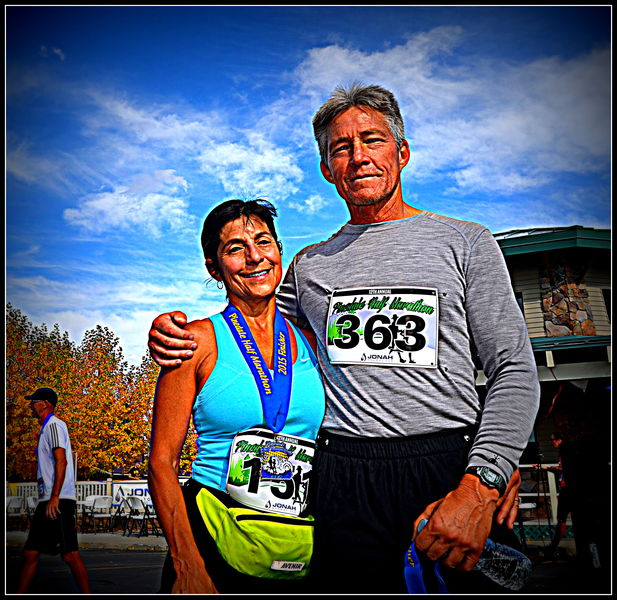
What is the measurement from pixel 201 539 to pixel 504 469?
1295 millimetres

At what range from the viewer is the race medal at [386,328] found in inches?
106

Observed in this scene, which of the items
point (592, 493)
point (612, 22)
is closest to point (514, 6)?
point (612, 22)

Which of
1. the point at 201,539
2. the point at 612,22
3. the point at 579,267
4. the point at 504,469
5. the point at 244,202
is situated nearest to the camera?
the point at 504,469

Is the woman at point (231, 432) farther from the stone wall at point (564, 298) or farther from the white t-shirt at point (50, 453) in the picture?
the stone wall at point (564, 298)

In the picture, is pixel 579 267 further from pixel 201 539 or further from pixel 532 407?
pixel 201 539

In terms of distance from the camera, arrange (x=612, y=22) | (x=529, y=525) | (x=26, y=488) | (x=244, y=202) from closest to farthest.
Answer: (x=244, y=202), (x=612, y=22), (x=26, y=488), (x=529, y=525)

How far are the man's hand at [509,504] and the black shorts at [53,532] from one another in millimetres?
2608

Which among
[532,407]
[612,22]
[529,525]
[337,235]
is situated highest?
[612,22]

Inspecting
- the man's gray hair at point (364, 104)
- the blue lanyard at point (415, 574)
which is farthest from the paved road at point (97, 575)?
the man's gray hair at point (364, 104)

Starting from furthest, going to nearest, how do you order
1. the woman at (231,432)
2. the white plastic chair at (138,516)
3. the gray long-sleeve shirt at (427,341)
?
the white plastic chair at (138,516) → the woman at (231,432) → the gray long-sleeve shirt at (427,341)

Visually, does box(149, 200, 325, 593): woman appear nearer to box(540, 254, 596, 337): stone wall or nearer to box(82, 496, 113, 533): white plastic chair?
box(82, 496, 113, 533): white plastic chair

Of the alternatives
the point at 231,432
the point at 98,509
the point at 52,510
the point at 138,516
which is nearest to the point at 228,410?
the point at 231,432

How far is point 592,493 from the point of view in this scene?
4.40 metres

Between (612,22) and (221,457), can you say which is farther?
(612,22)
